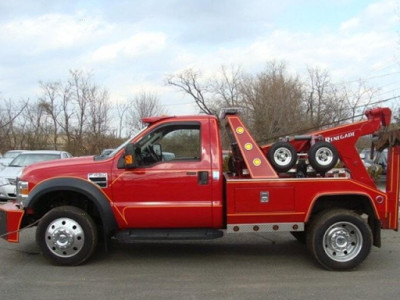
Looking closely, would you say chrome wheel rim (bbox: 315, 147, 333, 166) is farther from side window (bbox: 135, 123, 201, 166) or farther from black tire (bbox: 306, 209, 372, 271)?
side window (bbox: 135, 123, 201, 166)

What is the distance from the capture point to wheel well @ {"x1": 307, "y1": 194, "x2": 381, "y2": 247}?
6500 millimetres

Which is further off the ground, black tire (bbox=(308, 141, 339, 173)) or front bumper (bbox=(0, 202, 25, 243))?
black tire (bbox=(308, 141, 339, 173))

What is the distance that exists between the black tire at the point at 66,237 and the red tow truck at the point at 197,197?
1 cm

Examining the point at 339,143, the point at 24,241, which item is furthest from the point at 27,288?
the point at 339,143

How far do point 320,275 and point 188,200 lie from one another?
6.36ft

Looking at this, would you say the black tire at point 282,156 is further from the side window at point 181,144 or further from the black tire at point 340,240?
the side window at point 181,144

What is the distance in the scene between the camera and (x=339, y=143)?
675 cm

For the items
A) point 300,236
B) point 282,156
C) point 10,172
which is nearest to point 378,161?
point 300,236

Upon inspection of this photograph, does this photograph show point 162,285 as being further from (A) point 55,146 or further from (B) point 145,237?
(A) point 55,146

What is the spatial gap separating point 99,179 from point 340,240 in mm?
3298

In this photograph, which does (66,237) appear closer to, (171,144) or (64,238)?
(64,238)

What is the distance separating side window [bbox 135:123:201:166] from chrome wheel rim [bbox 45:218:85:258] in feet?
4.19

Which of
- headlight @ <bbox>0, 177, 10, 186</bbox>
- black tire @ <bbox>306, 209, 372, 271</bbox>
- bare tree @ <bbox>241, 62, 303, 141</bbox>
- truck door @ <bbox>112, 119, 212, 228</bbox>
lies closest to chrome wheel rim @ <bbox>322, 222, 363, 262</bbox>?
black tire @ <bbox>306, 209, 372, 271</bbox>

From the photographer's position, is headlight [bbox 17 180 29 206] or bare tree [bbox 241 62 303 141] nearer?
headlight [bbox 17 180 29 206]
